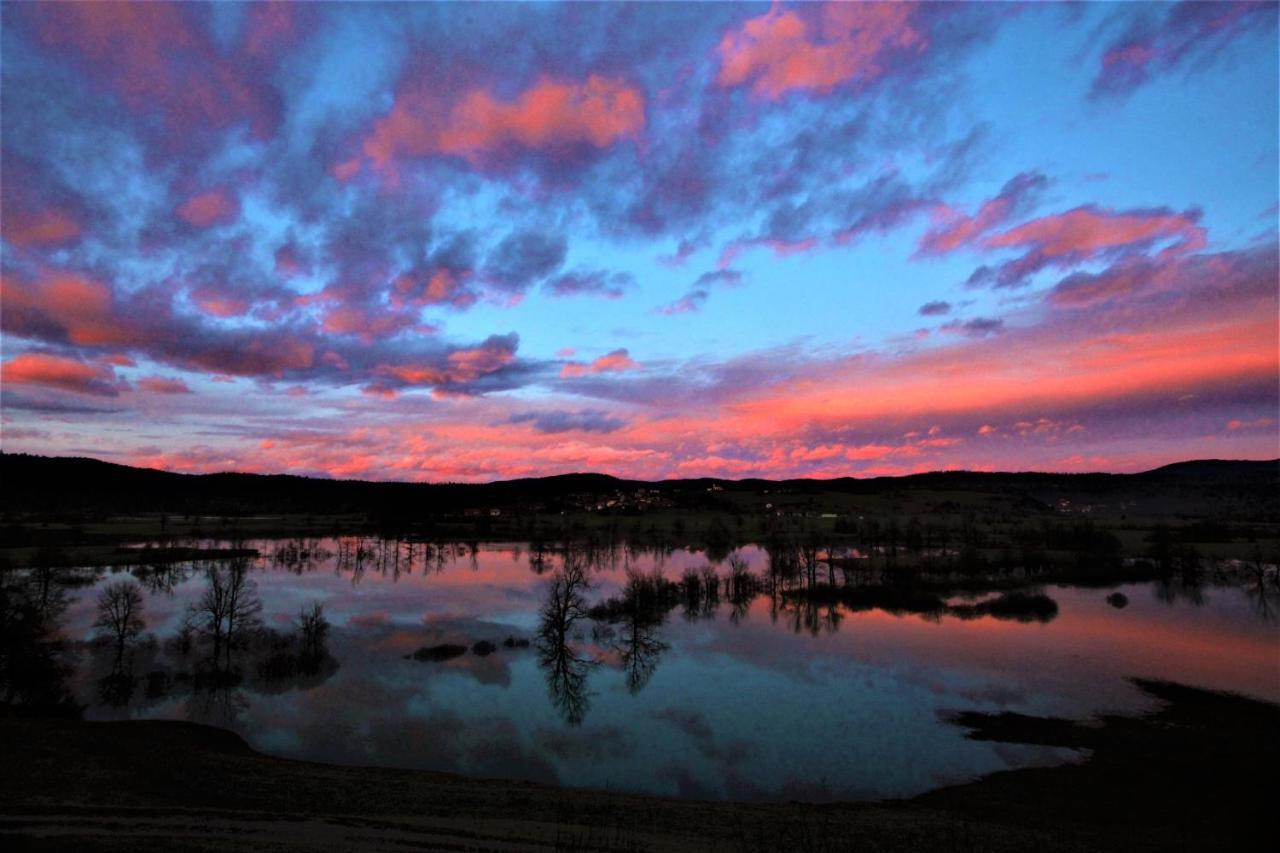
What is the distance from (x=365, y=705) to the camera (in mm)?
32938

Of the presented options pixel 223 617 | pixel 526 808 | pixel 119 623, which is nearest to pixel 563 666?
pixel 526 808

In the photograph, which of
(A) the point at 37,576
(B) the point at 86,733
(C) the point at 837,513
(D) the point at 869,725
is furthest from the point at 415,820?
(C) the point at 837,513

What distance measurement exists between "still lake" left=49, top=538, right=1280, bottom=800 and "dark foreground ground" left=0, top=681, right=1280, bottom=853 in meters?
2.51

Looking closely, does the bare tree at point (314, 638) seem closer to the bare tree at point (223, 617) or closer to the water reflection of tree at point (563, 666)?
the bare tree at point (223, 617)

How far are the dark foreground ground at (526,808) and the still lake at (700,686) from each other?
8.22 feet

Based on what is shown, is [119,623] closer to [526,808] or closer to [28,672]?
[28,672]

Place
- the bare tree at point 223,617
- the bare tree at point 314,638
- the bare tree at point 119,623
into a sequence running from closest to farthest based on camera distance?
the bare tree at point 119,623 < the bare tree at point 314,638 < the bare tree at point 223,617

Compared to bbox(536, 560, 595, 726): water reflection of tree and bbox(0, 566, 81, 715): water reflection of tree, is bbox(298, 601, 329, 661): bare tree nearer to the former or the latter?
bbox(0, 566, 81, 715): water reflection of tree

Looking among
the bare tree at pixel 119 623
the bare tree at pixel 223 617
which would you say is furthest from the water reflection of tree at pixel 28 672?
the bare tree at pixel 223 617

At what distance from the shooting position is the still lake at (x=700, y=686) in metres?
26.7

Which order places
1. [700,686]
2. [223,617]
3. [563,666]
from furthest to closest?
[223,617], [563,666], [700,686]

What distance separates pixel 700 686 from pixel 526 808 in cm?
1827

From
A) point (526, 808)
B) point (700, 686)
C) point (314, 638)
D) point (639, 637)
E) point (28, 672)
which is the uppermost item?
point (28, 672)

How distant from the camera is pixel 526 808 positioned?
20500 millimetres
